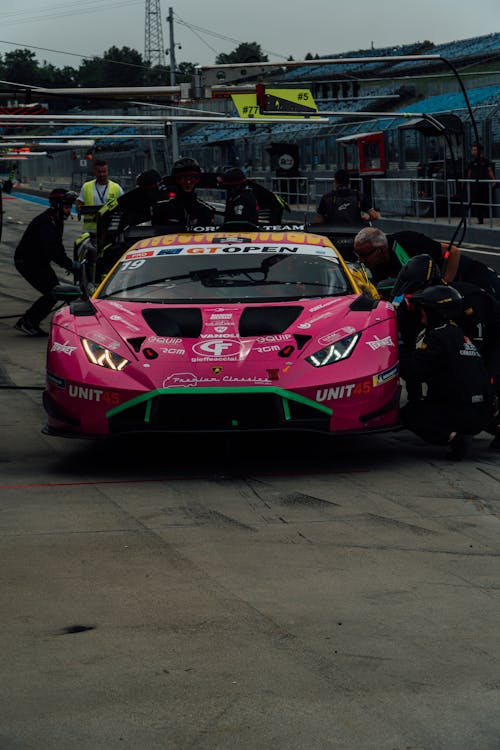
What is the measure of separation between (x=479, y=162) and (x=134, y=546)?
20537 millimetres

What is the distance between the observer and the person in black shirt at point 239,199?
1278 cm

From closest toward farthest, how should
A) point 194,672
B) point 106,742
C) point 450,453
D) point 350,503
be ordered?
point 106,742, point 194,672, point 350,503, point 450,453

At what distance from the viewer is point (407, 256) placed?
9.51 meters

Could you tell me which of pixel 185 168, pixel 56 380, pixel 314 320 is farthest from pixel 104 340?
pixel 185 168

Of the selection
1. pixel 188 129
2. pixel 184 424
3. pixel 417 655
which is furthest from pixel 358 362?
pixel 188 129

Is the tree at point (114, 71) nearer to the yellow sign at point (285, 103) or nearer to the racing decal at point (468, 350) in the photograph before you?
the yellow sign at point (285, 103)

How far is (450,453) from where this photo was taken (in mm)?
7434

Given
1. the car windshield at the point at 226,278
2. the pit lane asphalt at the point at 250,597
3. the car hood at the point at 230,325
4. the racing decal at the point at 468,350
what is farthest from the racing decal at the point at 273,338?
the racing decal at the point at 468,350

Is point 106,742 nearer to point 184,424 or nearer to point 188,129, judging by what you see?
point 184,424

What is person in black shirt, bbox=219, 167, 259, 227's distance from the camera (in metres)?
12.8

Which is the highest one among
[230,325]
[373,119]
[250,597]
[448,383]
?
[373,119]

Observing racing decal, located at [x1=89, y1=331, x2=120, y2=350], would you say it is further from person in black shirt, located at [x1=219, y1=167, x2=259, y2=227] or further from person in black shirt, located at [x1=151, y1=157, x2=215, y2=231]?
person in black shirt, located at [x1=219, y1=167, x2=259, y2=227]

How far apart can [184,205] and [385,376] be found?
18.9ft

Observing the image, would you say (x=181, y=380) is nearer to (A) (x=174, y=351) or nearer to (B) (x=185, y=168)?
(A) (x=174, y=351)
